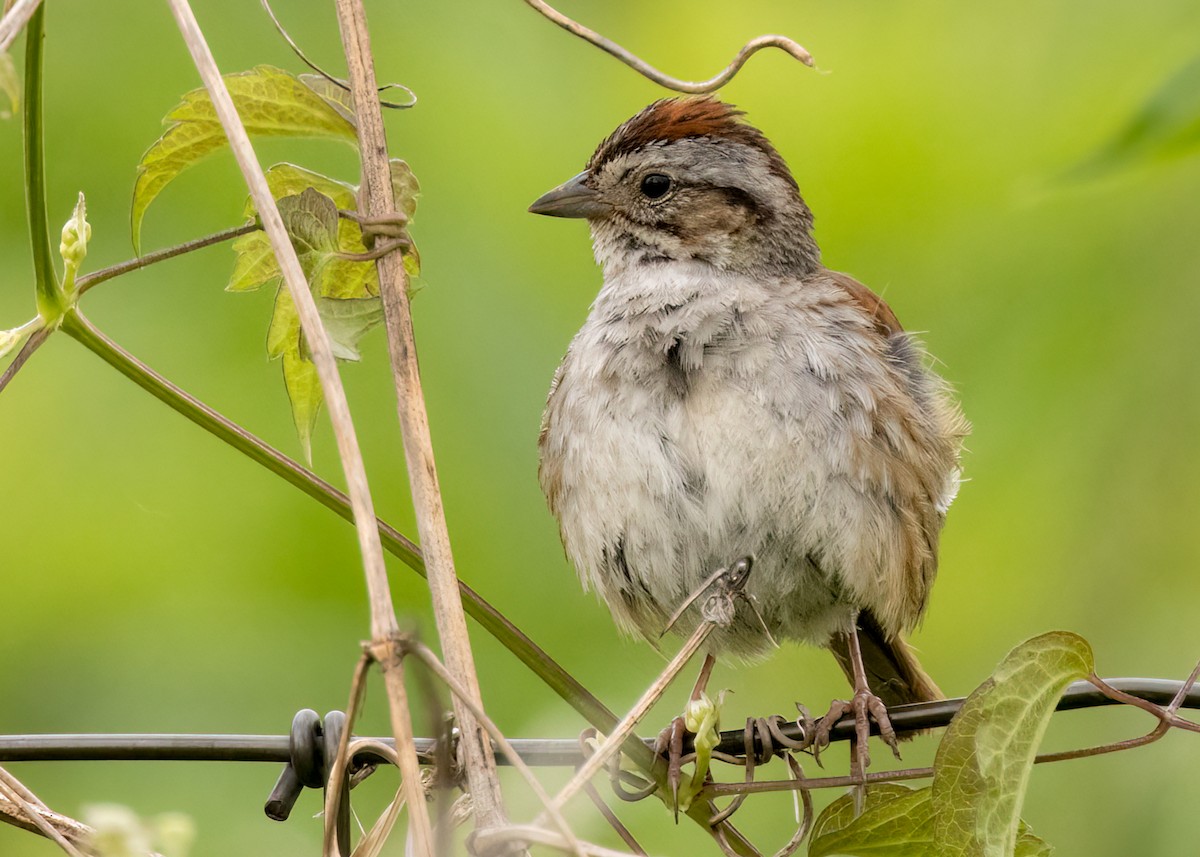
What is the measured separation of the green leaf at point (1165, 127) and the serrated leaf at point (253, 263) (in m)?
1.16

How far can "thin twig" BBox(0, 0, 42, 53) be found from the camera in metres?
1.78

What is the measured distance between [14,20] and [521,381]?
206 cm

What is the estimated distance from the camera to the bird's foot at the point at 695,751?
2.18 metres

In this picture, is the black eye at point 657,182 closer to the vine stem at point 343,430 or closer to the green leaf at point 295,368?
the green leaf at point 295,368

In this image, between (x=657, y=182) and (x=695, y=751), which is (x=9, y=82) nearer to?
(x=695, y=751)

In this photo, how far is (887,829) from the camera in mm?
2029

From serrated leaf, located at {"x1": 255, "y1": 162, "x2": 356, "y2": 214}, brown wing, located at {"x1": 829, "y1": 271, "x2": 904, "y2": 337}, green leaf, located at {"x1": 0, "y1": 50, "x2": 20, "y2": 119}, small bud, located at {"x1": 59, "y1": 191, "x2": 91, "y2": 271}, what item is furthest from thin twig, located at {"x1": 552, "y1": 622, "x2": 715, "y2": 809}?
brown wing, located at {"x1": 829, "y1": 271, "x2": 904, "y2": 337}

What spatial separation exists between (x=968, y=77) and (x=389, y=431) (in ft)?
6.14

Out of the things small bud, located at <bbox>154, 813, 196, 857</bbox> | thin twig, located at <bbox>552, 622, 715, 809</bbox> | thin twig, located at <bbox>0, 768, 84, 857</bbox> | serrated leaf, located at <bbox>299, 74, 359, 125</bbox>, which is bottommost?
thin twig, located at <bbox>0, 768, 84, 857</bbox>

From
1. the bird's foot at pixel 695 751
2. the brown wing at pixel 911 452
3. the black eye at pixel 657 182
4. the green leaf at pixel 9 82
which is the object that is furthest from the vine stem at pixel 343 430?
the black eye at pixel 657 182

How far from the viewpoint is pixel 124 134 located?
3859 mm

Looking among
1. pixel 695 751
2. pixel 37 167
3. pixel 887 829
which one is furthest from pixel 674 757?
pixel 37 167

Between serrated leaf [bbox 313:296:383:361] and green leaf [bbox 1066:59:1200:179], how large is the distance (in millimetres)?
985

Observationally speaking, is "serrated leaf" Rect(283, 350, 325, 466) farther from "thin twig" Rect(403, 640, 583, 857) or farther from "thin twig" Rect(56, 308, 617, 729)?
"thin twig" Rect(403, 640, 583, 857)
